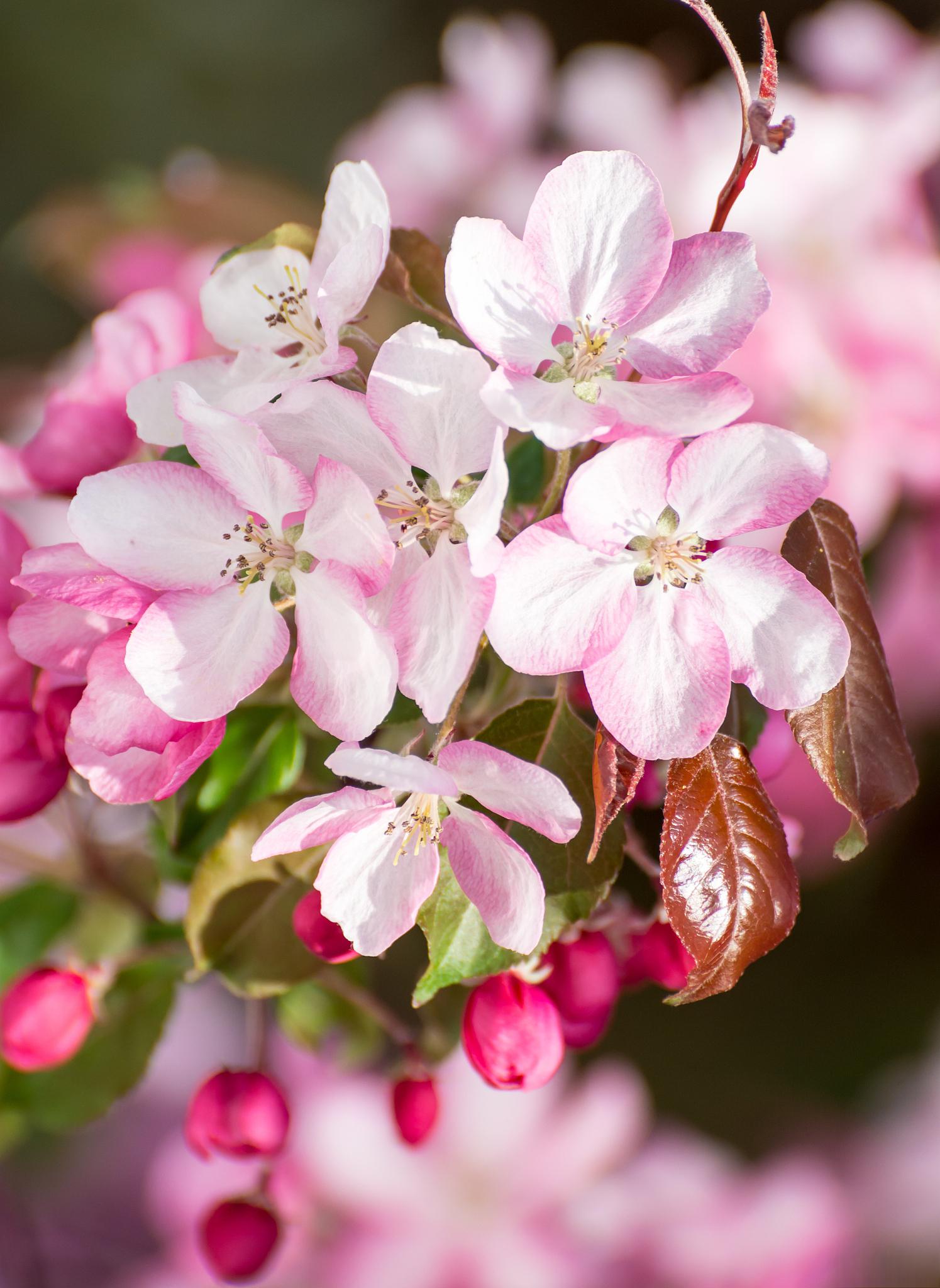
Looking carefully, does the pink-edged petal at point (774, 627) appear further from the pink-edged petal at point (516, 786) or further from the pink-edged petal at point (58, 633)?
the pink-edged petal at point (58, 633)

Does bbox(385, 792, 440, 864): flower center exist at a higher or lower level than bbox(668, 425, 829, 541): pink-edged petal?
lower

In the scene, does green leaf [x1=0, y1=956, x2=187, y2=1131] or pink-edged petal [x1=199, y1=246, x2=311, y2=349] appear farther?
green leaf [x1=0, y1=956, x2=187, y2=1131]

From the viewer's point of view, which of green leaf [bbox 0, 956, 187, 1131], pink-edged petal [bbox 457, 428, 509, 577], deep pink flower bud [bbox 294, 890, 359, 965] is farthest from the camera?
green leaf [bbox 0, 956, 187, 1131]

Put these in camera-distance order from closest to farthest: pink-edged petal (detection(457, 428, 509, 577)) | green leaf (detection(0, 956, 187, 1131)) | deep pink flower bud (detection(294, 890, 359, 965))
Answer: pink-edged petal (detection(457, 428, 509, 577)), deep pink flower bud (detection(294, 890, 359, 965)), green leaf (detection(0, 956, 187, 1131))

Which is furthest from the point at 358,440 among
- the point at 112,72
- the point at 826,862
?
the point at 112,72

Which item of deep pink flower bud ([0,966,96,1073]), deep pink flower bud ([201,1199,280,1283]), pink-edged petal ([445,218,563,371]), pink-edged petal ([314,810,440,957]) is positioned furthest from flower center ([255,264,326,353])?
deep pink flower bud ([201,1199,280,1283])

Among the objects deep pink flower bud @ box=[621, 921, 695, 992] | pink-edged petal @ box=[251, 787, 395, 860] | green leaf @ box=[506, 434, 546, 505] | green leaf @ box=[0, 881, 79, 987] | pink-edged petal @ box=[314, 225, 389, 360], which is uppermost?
pink-edged petal @ box=[314, 225, 389, 360]

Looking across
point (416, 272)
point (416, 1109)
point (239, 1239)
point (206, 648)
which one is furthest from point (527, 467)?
point (239, 1239)

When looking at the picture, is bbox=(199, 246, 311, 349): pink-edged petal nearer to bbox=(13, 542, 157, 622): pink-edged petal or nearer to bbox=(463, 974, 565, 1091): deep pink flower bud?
bbox=(13, 542, 157, 622): pink-edged petal

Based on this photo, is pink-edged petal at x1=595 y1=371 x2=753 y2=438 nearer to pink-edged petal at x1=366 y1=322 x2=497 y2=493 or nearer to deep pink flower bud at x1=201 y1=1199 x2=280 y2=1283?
pink-edged petal at x1=366 y1=322 x2=497 y2=493
